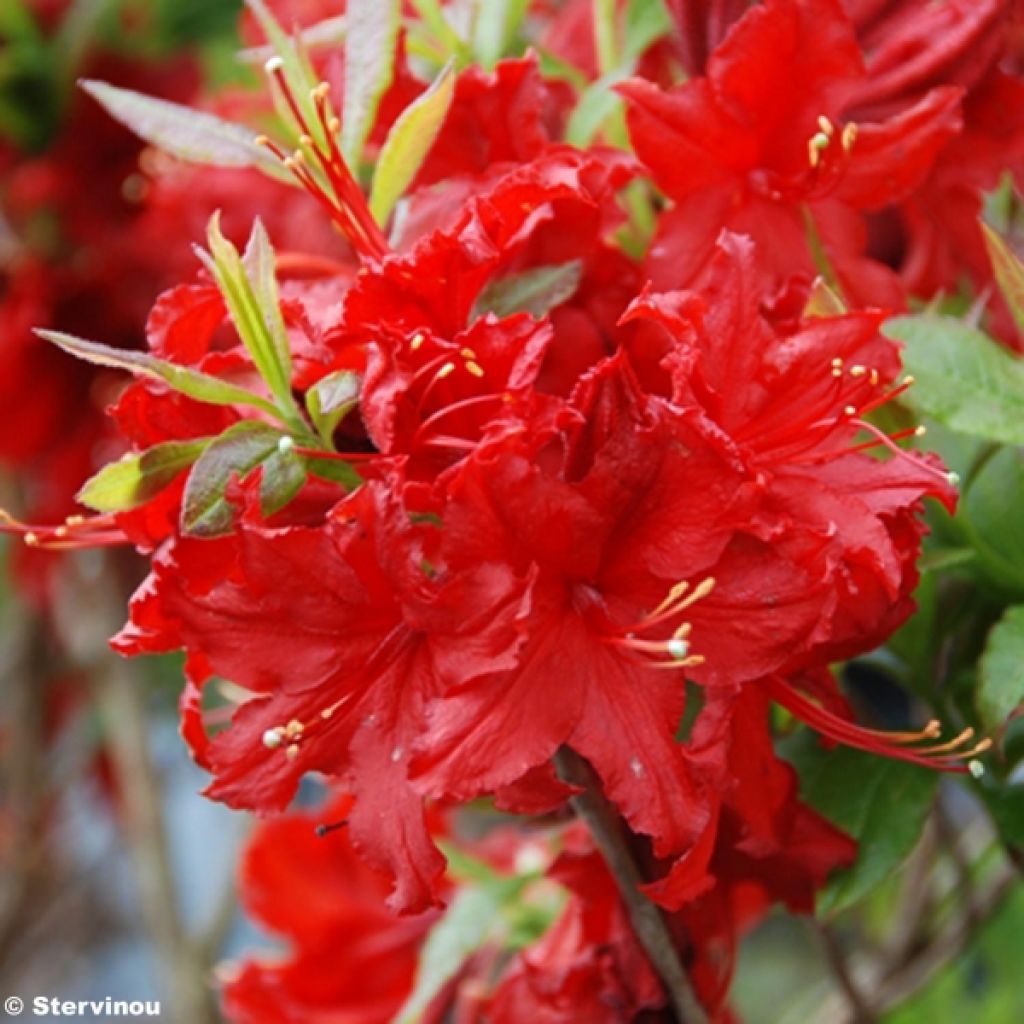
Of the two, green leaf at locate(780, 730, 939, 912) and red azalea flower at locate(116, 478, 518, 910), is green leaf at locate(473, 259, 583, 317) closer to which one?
red azalea flower at locate(116, 478, 518, 910)

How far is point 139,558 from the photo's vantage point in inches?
50.4

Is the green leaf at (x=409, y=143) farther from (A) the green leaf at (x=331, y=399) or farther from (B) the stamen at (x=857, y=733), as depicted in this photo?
(B) the stamen at (x=857, y=733)

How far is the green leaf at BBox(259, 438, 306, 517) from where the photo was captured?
1.57ft

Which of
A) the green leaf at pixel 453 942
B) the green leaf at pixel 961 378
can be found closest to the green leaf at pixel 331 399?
the green leaf at pixel 961 378

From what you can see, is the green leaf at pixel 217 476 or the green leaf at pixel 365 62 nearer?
the green leaf at pixel 217 476

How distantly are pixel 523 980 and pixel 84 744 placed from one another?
1.16m

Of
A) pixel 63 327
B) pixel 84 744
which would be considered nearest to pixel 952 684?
pixel 63 327

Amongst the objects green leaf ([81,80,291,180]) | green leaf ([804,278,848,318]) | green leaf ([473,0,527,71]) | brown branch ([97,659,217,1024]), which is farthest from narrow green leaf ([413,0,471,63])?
brown branch ([97,659,217,1024])

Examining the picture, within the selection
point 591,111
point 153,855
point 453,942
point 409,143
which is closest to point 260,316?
point 409,143

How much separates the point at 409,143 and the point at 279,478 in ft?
0.53

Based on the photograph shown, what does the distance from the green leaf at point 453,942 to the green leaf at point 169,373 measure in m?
0.34

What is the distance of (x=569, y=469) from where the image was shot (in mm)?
477

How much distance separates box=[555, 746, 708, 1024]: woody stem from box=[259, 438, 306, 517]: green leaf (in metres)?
0.13

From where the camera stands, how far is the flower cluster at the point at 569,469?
1.53ft
